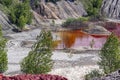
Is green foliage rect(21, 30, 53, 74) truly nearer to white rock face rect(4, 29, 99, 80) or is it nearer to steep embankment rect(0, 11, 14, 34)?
white rock face rect(4, 29, 99, 80)

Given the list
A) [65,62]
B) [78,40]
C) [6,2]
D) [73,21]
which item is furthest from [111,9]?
[65,62]

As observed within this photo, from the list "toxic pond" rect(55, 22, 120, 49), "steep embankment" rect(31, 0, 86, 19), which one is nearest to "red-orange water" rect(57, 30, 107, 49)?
"toxic pond" rect(55, 22, 120, 49)

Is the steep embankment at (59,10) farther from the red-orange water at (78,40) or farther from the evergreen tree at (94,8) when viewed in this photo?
the red-orange water at (78,40)

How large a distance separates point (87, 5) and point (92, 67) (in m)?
80.8

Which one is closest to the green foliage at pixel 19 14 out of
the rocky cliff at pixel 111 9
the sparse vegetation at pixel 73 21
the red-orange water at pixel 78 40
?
the red-orange water at pixel 78 40

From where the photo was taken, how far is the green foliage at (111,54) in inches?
2110

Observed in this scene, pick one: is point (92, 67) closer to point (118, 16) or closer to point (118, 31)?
point (118, 31)

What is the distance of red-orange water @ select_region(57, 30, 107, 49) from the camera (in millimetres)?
90450

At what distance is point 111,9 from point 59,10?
2288cm

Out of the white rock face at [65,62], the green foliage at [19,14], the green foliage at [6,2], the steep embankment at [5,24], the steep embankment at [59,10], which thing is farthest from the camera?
the steep embankment at [59,10]

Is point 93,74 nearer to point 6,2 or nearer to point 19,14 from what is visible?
point 19,14

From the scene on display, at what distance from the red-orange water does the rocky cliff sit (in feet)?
98.3

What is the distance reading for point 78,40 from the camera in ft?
326

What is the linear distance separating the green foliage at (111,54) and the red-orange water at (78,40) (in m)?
32.6
